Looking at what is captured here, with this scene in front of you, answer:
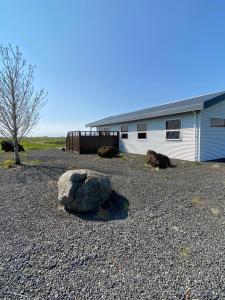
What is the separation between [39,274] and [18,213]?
6.80 feet

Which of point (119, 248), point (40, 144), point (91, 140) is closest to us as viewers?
point (119, 248)

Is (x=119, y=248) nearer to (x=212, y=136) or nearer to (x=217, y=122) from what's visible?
(x=212, y=136)

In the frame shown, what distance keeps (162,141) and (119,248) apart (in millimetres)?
10372

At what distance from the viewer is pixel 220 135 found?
11.2 m

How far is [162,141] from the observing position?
12898 mm

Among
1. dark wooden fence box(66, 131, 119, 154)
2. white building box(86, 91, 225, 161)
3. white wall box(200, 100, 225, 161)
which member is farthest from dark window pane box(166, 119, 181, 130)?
dark wooden fence box(66, 131, 119, 154)

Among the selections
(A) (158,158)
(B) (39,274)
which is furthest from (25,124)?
(B) (39,274)

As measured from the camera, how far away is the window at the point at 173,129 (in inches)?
458

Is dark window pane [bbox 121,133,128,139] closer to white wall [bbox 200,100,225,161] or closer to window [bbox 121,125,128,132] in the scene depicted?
window [bbox 121,125,128,132]

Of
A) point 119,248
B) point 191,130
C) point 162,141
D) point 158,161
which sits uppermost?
point 191,130

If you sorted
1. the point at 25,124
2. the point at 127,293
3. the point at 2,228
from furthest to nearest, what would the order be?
the point at 25,124
the point at 2,228
the point at 127,293

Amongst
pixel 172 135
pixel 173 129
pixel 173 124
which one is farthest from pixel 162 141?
pixel 173 124

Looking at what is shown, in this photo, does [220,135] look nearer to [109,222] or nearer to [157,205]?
[157,205]

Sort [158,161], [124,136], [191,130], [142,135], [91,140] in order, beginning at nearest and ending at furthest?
[158,161]
[191,130]
[142,135]
[91,140]
[124,136]
